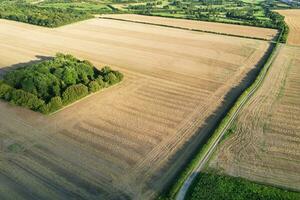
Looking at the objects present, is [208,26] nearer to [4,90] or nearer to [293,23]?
[293,23]

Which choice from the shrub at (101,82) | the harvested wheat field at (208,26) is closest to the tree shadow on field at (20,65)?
the shrub at (101,82)

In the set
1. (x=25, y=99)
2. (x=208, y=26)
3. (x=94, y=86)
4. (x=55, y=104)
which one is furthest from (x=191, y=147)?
(x=208, y=26)

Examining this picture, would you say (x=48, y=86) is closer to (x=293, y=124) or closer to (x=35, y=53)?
(x=35, y=53)

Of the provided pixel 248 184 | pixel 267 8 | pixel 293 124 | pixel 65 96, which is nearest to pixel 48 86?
pixel 65 96

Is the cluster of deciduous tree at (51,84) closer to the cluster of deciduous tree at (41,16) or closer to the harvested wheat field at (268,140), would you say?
the harvested wheat field at (268,140)

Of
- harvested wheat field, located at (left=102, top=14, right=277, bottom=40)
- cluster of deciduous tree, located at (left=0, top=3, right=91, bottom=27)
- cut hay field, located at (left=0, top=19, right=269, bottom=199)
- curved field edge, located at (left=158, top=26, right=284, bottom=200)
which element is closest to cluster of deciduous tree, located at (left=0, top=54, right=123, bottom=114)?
cut hay field, located at (left=0, top=19, right=269, bottom=199)

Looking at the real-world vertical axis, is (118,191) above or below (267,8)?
below

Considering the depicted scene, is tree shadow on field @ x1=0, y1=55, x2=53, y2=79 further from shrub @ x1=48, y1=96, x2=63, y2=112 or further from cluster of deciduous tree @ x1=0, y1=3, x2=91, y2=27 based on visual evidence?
cluster of deciduous tree @ x1=0, y1=3, x2=91, y2=27

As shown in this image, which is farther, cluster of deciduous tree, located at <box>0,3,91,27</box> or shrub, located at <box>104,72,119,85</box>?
cluster of deciduous tree, located at <box>0,3,91,27</box>
